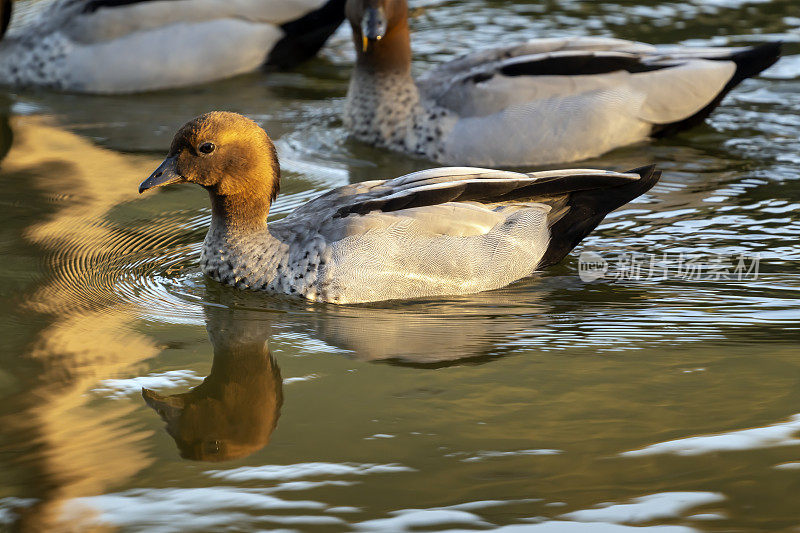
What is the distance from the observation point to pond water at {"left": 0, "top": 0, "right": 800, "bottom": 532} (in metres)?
Answer: 4.46

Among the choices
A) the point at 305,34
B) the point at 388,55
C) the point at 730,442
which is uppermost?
the point at 305,34

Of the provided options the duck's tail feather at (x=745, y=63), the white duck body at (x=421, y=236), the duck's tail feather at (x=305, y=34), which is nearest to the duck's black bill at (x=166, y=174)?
the white duck body at (x=421, y=236)

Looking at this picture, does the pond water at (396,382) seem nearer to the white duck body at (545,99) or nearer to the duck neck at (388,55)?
the white duck body at (545,99)

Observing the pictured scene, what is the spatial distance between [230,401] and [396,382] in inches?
31.4

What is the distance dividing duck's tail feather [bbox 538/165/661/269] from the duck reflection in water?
1.87 meters

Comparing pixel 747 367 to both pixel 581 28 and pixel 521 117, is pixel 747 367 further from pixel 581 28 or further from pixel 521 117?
pixel 581 28

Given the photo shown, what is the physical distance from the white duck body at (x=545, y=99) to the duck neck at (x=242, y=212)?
2.68 meters

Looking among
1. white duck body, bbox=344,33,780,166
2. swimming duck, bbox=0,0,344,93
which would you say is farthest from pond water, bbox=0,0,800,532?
swimming duck, bbox=0,0,344,93

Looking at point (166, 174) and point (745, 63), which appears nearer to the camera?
point (166, 174)

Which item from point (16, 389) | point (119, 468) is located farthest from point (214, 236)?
point (119, 468)

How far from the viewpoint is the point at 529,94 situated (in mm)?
8883
